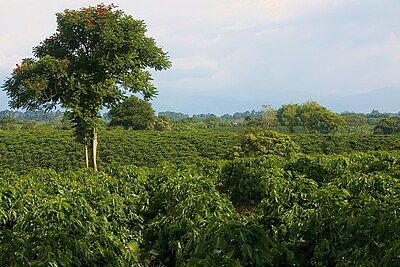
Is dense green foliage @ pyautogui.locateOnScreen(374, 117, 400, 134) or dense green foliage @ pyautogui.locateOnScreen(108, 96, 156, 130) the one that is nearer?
dense green foliage @ pyautogui.locateOnScreen(374, 117, 400, 134)

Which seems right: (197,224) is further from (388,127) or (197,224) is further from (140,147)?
(388,127)

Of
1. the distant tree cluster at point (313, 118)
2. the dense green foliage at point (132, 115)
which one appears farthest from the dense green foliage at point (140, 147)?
the distant tree cluster at point (313, 118)

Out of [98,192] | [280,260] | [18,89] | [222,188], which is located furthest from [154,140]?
[280,260]

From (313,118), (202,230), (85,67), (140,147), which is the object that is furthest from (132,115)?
(202,230)

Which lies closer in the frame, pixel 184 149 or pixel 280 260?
pixel 280 260

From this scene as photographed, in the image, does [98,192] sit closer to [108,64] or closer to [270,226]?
[270,226]

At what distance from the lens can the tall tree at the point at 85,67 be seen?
18375 millimetres

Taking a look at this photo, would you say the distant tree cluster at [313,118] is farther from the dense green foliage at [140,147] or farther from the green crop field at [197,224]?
the green crop field at [197,224]

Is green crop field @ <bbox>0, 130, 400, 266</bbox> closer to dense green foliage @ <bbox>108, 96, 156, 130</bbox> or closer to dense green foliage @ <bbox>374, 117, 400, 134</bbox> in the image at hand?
dense green foliage @ <bbox>108, 96, 156, 130</bbox>

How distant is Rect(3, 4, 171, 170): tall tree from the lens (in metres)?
18.4

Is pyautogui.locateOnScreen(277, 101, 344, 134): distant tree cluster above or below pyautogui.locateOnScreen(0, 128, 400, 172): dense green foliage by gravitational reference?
above

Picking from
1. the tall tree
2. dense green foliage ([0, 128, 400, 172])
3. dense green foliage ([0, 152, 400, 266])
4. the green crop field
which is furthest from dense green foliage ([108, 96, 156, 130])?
dense green foliage ([0, 152, 400, 266])

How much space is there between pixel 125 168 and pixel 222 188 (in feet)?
10.4

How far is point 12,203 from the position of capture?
7.85 m
